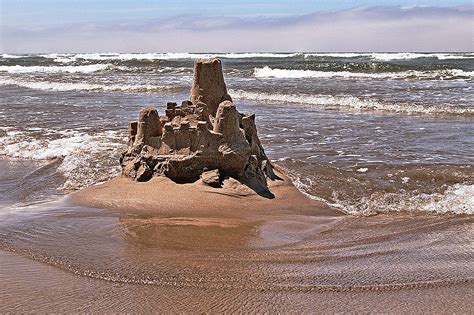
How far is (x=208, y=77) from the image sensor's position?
7.01 m

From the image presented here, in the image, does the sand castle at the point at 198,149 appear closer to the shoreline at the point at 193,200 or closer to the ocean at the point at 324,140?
the shoreline at the point at 193,200

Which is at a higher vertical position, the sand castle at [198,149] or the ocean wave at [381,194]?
the sand castle at [198,149]

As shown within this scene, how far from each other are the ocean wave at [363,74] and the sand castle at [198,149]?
22.5 metres

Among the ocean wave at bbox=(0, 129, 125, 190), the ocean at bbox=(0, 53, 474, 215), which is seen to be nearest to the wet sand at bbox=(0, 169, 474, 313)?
the ocean at bbox=(0, 53, 474, 215)

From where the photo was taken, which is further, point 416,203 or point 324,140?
point 324,140

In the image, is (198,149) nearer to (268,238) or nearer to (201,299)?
(268,238)

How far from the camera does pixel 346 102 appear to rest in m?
17.6

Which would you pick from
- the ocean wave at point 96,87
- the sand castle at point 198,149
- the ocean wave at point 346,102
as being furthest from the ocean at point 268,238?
the ocean wave at point 96,87

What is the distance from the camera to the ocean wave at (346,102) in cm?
1522

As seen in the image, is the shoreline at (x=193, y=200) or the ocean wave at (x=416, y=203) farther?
the ocean wave at (x=416, y=203)

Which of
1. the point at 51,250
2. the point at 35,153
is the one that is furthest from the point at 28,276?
the point at 35,153

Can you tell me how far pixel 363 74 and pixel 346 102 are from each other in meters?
14.4

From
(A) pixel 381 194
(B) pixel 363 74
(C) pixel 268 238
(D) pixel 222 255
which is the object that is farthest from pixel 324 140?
(B) pixel 363 74

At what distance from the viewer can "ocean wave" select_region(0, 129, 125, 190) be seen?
777cm
